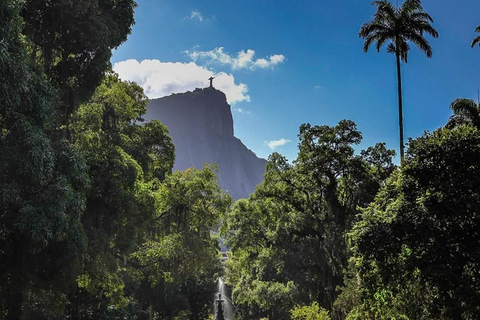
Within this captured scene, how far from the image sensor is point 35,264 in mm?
8883

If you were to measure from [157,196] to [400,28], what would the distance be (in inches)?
505

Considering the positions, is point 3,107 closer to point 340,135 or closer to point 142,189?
point 142,189

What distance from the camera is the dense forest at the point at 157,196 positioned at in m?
7.64

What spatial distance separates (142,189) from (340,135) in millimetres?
10788

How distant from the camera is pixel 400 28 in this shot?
16125 millimetres

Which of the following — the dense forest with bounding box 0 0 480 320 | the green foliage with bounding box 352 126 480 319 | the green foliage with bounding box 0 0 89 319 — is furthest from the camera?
the green foliage with bounding box 352 126 480 319

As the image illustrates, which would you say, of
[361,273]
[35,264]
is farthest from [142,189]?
[361,273]

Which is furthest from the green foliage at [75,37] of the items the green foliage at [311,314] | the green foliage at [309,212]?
the green foliage at [311,314]

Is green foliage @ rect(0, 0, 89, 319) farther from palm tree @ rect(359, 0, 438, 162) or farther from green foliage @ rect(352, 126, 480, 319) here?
palm tree @ rect(359, 0, 438, 162)

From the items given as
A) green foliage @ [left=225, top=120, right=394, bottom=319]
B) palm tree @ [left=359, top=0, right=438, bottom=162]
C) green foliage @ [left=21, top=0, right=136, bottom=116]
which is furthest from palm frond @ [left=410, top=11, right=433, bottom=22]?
green foliage @ [left=21, top=0, right=136, bottom=116]

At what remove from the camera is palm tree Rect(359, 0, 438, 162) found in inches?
627

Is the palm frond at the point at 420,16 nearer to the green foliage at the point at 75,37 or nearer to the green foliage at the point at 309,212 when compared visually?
the green foliage at the point at 309,212

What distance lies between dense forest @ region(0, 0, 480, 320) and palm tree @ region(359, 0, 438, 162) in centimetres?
5

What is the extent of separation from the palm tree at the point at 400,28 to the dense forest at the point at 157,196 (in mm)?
55
